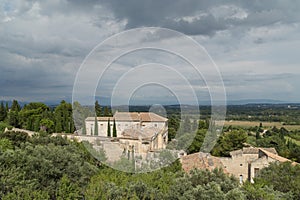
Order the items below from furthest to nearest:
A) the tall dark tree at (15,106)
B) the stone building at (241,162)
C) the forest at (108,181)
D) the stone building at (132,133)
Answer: the tall dark tree at (15,106), the stone building at (132,133), the stone building at (241,162), the forest at (108,181)

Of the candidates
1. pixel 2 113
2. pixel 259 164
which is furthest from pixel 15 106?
pixel 259 164

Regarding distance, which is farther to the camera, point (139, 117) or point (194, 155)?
point (139, 117)

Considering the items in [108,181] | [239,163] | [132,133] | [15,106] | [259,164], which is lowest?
[239,163]

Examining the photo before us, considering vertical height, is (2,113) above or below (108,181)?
above

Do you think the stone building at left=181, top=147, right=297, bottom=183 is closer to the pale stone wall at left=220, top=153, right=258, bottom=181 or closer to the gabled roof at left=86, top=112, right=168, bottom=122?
the pale stone wall at left=220, top=153, right=258, bottom=181

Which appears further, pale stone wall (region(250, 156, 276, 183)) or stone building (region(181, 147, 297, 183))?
pale stone wall (region(250, 156, 276, 183))

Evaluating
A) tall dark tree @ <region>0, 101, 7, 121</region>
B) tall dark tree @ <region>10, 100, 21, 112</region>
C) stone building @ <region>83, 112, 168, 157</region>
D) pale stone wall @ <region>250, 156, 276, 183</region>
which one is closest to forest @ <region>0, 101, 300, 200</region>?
pale stone wall @ <region>250, 156, 276, 183</region>

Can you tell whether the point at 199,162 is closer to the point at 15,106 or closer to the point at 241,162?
the point at 241,162

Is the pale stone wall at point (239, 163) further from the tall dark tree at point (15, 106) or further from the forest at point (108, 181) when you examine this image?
the tall dark tree at point (15, 106)

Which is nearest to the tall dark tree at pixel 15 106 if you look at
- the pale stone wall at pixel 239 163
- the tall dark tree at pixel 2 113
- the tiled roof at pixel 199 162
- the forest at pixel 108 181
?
the tall dark tree at pixel 2 113

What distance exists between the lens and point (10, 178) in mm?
9305

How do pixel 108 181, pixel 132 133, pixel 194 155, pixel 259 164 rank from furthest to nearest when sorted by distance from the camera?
1. pixel 132 133
2. pixel 194 155
3. pixel 259 164
4. pixel 108 181

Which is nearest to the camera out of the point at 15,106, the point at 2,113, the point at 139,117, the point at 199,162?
the point at 199,162

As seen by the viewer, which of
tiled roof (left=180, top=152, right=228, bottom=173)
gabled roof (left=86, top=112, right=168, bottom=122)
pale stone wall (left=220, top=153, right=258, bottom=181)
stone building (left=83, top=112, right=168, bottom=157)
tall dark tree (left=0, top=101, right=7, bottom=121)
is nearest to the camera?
tiled roof (left=180, top=152, right=228, bottom=173)
